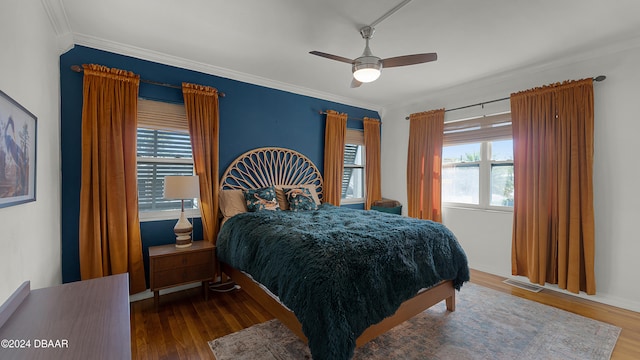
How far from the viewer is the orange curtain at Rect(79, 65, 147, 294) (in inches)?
97.5

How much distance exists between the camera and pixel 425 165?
4.24m

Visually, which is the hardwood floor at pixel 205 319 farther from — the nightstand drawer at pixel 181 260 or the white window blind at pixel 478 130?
the white window blind at pixel 478 130

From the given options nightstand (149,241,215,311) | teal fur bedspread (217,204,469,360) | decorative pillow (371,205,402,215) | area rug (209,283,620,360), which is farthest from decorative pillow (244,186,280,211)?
decorative pillow (371,205,402,215)

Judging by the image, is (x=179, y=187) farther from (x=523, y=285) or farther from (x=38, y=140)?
(x=523, y=285)

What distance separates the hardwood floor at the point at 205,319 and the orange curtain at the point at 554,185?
0.28m

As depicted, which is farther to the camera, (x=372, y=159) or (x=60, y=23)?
(x=372, y=159)

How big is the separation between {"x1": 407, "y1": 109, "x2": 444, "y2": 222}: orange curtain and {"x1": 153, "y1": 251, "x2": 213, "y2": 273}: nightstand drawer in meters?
3.16

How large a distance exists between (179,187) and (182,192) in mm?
56

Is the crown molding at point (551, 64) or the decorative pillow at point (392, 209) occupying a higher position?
the crown molding at point (551, 64)

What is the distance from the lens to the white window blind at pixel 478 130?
3.50m

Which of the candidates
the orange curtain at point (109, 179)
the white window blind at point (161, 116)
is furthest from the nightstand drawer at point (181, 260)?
the white window blind at point (161, 116)

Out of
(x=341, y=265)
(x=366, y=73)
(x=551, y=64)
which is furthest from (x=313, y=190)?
(x=551, y=64)

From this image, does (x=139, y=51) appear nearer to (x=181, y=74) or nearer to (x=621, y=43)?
(x=181, y=74)

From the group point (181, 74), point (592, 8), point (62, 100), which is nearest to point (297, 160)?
point (181, 74)
